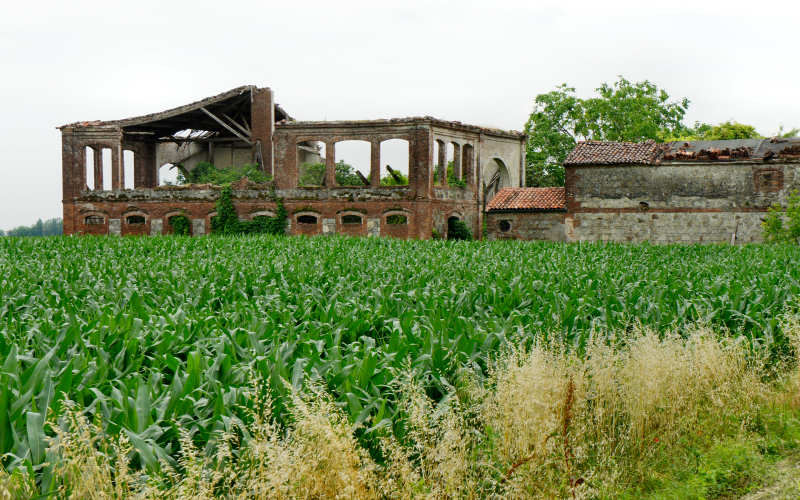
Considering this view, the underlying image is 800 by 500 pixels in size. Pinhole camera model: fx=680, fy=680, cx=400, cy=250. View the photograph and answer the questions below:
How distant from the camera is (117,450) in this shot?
3412 millimetres

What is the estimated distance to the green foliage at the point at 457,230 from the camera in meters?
37.9

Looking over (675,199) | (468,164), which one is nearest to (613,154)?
(675,199)

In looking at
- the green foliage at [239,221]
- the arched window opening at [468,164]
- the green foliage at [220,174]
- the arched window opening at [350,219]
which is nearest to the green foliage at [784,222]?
the arched window opening at [468,164]

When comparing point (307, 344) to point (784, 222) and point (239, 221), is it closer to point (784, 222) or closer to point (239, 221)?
point (784, 222)

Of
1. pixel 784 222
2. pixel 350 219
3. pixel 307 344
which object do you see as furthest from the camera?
pixel 350 219

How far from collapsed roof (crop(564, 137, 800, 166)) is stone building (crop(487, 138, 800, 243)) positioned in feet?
0.16

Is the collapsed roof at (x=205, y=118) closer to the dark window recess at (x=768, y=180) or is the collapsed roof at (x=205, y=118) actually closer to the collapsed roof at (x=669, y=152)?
the collapsed roof at (x=669, y=152)

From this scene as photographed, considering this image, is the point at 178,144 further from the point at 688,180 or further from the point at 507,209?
the point at 688,180

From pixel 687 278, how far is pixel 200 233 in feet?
101

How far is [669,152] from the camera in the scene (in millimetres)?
35094

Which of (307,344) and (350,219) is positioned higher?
(350,219)

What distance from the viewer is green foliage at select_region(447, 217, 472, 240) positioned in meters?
37.9

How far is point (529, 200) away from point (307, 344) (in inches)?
1275

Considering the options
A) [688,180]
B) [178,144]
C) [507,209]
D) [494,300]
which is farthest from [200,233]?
[494,300]
